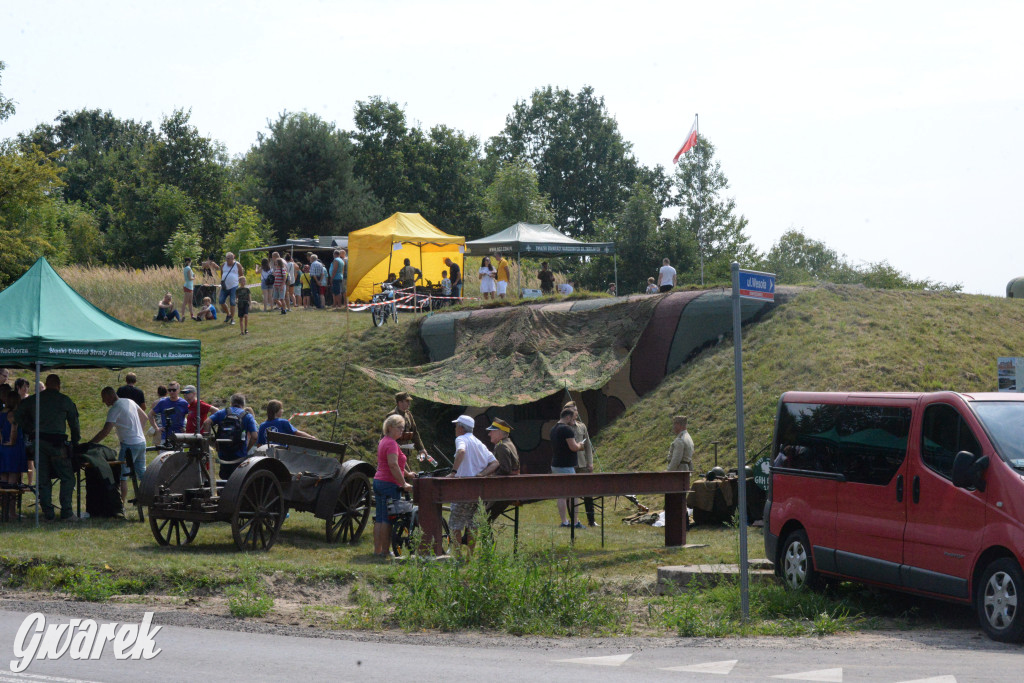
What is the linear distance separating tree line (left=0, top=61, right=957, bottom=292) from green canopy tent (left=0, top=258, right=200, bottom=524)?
824 inches

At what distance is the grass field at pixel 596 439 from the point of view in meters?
9.20

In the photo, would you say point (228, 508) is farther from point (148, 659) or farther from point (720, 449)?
point (720, 449)

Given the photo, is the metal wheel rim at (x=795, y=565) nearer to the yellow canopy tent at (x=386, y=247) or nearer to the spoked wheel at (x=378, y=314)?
the spoked wheel at (x=378, y=314)

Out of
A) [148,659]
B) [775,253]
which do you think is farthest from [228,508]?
[775,253]

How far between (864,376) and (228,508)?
1175 cm

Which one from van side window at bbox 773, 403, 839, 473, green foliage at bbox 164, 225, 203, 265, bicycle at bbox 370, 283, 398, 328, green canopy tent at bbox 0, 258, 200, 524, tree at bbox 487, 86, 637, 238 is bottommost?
van side window at bbox 773, 403, 839, 473

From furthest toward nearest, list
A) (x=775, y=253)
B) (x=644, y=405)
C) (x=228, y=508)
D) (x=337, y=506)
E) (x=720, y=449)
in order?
(x=775, y=253)
(x=644, y=405)
(x=720, y=449)
(x=337, y=506)
(x=228, y=508)

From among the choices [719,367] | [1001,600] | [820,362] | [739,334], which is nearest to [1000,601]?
[1001,600]

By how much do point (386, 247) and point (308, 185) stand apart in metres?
27.7

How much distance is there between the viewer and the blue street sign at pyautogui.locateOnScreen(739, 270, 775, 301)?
8.53 meters

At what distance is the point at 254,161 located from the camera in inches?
2432

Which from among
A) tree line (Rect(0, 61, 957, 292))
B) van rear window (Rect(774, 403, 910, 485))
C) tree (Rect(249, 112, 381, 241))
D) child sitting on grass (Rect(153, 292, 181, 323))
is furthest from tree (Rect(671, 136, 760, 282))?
van rear window (Rect(774, 403, 910, 485))

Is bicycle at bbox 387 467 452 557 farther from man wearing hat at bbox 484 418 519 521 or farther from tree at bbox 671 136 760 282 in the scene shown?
tree at bbox 671 136 760 282

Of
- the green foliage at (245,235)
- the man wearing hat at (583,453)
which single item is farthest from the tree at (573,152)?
the man wearing hat at (583,453)
